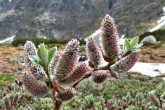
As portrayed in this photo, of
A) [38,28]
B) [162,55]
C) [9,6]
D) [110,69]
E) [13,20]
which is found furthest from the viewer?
[9,6]

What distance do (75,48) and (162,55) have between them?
71.0ft

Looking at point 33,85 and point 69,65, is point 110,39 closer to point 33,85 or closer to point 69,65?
point 69,65

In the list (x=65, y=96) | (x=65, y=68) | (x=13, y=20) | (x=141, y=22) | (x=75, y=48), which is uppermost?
(x=13, y=20)

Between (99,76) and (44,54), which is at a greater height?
(44,54)

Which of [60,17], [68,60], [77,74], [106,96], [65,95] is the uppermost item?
[60,17]

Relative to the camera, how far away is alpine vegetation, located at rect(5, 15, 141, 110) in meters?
0.94

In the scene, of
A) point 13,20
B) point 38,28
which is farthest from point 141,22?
point 13,20

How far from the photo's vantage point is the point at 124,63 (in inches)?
43.8

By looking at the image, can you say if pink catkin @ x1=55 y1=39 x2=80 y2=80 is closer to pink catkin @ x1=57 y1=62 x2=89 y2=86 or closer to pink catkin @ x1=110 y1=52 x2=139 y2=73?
pink catkin @ x1=57 y1=62 x2=89 y2=86

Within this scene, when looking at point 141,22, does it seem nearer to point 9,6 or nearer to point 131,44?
point 131,44

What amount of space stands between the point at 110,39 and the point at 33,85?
0.64 m

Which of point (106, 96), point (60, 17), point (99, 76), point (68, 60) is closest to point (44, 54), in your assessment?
point (68, 60)

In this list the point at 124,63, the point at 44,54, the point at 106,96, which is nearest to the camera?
the point at 44,54

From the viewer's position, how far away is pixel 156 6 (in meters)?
85.9
